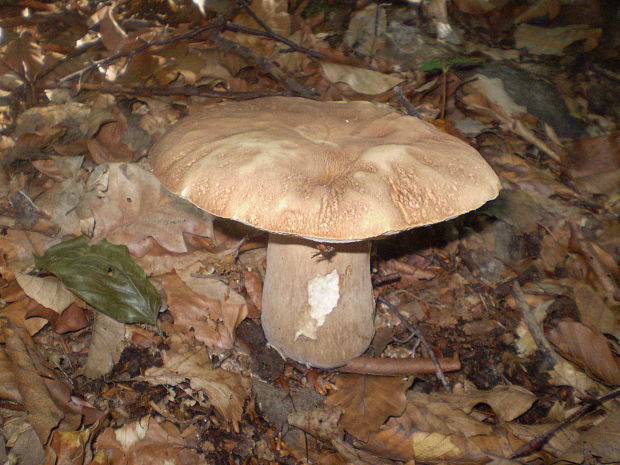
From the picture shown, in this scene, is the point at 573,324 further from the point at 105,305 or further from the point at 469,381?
the point at 105,305

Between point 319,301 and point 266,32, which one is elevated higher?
point 266,32

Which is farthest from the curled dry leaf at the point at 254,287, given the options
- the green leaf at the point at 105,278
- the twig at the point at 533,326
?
the twig at the point at 533,326

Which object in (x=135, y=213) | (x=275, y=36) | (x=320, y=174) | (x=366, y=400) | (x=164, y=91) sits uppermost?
(x=320, y=174)

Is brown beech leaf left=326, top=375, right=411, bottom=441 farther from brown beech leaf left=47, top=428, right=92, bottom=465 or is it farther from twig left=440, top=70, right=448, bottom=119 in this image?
twig left=440, top=70, right=448, bottom=119

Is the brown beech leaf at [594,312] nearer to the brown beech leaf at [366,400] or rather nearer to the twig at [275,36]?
the brown beech leaf at [366,400]

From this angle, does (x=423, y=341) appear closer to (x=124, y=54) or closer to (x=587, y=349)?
(x=587, y=349)

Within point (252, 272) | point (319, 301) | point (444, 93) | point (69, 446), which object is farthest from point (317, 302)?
point (444, 93)
